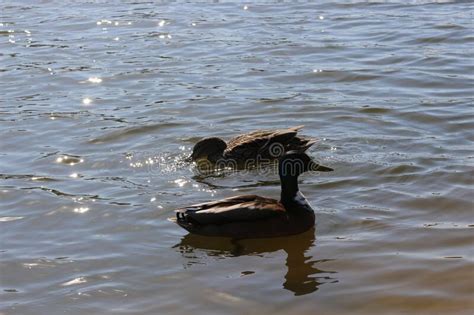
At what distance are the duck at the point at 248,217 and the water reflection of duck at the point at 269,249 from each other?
69 millimetres

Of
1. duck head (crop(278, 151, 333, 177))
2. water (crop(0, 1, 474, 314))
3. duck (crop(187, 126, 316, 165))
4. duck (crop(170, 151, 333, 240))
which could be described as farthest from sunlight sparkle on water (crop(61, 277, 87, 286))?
duck (crop(187, 126, 316, 165))

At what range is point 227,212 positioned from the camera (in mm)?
8469

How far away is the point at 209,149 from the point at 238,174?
49 centimetres

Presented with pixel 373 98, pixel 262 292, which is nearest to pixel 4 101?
pixel 373 98

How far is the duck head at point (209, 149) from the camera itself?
36.0 feet

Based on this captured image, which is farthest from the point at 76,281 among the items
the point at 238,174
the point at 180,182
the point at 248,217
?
the point at 238,174

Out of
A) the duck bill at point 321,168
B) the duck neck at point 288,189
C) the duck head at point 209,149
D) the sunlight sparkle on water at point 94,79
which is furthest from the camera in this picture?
the sunlight sparkle on water at point 94,79

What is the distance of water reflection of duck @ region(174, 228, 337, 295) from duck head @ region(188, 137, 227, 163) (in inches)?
92.5

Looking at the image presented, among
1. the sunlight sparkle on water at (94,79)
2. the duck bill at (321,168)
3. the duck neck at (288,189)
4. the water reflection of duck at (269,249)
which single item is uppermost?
the sunlight sparkle on water at (94,79)

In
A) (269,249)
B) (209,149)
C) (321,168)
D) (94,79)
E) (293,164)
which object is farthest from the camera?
(94,79)

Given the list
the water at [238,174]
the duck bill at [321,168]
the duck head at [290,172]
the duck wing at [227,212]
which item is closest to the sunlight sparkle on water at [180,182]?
the water at [238,174]

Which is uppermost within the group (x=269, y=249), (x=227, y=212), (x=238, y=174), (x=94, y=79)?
(x=94, y=79)

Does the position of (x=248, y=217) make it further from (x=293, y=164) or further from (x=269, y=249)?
(x=293, y=164)

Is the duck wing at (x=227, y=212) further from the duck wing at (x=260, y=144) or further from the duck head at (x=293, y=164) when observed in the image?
the duck wing at (x=260, y=144)
